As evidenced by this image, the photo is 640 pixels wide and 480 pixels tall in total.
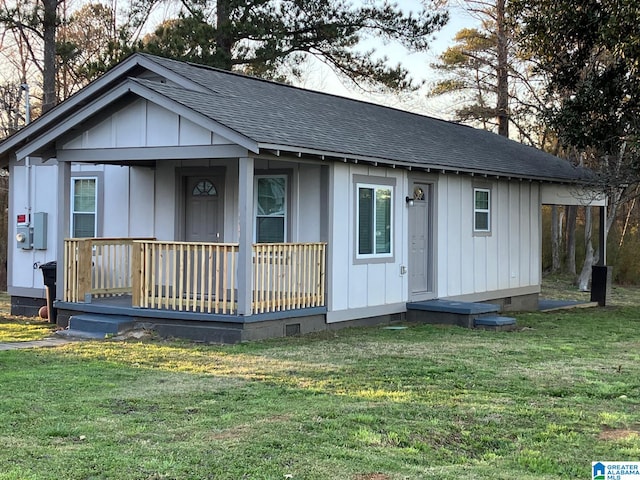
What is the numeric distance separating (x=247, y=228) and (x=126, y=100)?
9.23 ft

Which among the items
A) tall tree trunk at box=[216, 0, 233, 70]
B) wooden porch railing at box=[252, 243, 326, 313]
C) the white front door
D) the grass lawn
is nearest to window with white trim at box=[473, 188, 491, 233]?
the white front door

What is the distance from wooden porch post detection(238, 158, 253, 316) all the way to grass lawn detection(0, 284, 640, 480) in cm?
71

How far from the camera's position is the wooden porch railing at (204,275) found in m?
11.9

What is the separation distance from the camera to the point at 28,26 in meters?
25.0

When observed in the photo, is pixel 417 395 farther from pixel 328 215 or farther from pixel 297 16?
pixel 297 16

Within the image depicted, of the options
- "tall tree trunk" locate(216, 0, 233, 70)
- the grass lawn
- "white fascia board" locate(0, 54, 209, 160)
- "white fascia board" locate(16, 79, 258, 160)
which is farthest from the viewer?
"tall tree trunk" locate(216, 0, 233, 70)

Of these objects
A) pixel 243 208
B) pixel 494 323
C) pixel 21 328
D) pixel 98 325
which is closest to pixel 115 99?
pixel 243 208

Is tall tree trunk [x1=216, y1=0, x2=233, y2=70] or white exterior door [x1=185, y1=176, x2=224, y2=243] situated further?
tall tree trunk [x1=216, y1=0, x2=233, y2=70]

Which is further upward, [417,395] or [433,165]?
[433,165]

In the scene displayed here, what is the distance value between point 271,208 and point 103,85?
321 cm

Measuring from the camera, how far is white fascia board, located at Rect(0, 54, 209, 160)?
42.6 feet

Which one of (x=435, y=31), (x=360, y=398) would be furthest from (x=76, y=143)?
(x=435, y=31)

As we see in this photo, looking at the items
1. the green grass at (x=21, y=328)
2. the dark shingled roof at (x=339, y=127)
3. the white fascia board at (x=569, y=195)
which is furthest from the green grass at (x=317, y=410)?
the white fascia board at (x=569, y=195)

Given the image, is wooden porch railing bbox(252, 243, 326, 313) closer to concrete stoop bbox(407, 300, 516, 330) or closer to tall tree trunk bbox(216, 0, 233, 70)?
concrete stoop bbox(407, 300, 516, 330)
